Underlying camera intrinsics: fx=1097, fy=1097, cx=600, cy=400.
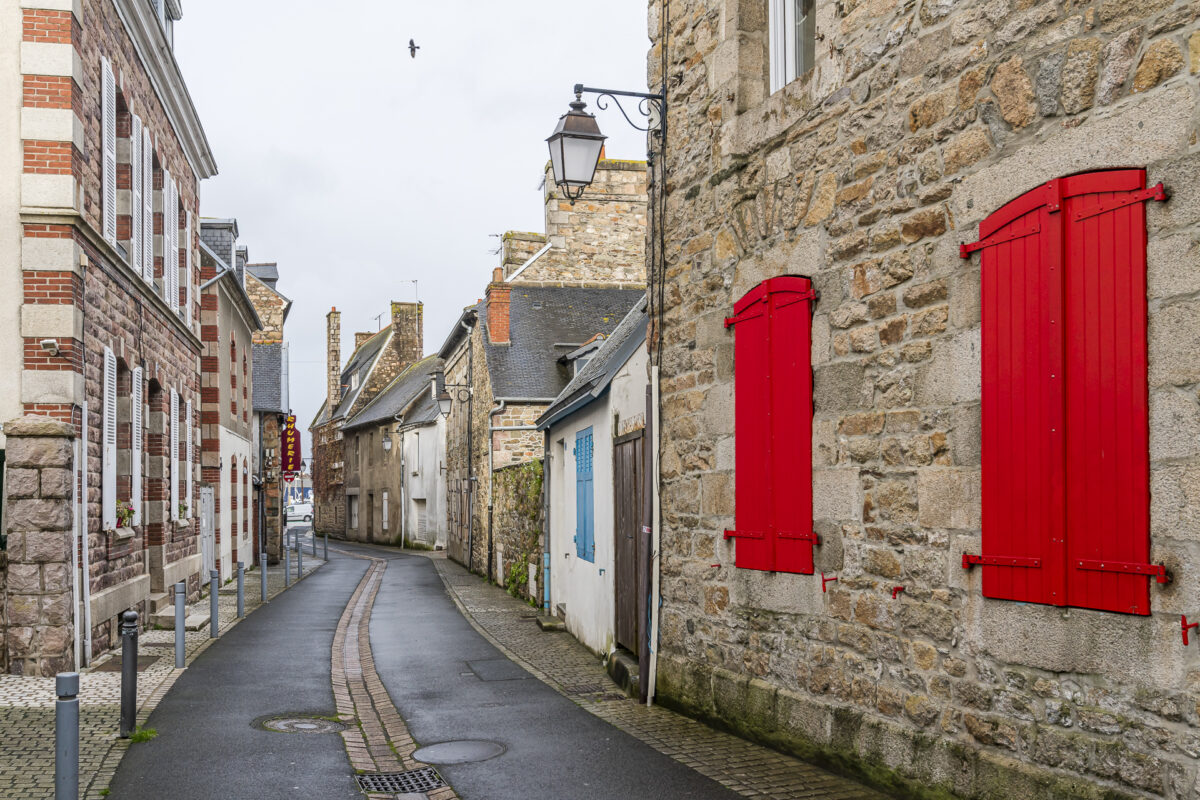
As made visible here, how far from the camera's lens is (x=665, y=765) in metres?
6.73

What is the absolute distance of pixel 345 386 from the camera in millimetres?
57594

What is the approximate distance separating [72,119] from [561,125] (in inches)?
183

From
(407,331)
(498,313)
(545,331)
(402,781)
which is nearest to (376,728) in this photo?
(402,781)

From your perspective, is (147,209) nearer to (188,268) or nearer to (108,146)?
(108,146)

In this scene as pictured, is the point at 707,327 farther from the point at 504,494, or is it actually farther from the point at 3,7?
the point at 504,494

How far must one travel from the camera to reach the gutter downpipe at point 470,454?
27609 millimetres

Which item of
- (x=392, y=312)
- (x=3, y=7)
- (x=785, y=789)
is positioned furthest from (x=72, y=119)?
(x=392, y=312)

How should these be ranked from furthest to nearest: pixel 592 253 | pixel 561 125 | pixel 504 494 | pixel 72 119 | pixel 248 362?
pixel 592 253, pixel 248 362, pixel 504 494, pixel 72 119, pixel 561 125

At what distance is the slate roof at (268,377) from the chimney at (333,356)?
21783 millimetres

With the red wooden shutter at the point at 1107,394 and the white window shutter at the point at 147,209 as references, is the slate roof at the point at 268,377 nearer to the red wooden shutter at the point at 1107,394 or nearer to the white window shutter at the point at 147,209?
the white window shutter at the point at 147,209

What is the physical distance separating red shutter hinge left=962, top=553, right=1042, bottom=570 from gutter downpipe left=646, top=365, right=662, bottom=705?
3.71 m

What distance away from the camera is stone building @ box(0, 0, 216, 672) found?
396 inches

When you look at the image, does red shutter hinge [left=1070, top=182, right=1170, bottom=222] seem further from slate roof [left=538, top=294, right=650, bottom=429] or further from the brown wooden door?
the brown wooden door

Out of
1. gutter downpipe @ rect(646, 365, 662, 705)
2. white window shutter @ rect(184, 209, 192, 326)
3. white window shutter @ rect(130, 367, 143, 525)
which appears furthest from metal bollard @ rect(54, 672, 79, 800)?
white window shutter @ rect(184, 209, 192, 326)
